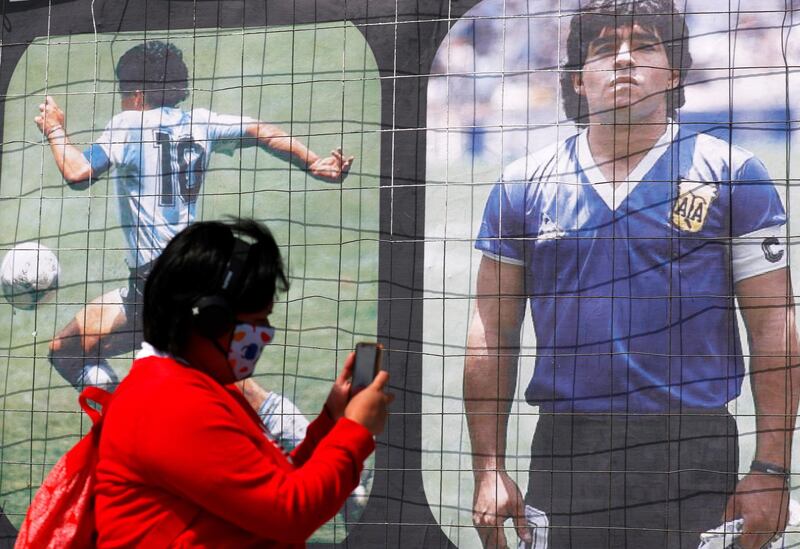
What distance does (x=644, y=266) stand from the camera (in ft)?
13.5

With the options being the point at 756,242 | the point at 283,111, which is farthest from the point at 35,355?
the point at 756,242

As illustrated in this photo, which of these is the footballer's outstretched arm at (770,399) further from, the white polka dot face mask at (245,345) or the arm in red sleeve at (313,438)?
the white polka dot face mask at (245,345)

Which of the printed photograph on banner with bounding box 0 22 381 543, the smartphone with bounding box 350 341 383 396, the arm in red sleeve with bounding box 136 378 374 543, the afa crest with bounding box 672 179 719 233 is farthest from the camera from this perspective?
the printed photograph on banner with bounding box 0 22 381 543

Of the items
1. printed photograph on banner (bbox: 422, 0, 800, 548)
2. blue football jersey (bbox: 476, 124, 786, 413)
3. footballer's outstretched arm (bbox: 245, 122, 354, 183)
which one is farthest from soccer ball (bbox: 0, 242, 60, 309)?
blue football jersey (bbox: 476, 124, 786, 413)

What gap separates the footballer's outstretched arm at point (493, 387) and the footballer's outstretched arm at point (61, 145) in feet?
6.28

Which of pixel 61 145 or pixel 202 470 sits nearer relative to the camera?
pixel 202 470

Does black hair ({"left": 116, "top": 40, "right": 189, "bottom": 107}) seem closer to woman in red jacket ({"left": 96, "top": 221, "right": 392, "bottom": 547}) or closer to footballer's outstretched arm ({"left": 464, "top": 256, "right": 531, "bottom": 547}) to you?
footballer's outstretched arm ({"left": 464, "top": 256, "right": 531, "bottom": 547})

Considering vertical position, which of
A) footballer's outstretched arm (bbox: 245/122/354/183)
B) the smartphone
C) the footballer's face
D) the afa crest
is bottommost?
the smartphone

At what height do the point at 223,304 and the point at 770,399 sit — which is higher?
the point at 223,304

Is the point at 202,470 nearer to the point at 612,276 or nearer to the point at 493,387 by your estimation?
the point at 493,387

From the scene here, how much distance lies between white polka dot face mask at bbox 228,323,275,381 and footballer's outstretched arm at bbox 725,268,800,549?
265 centimetres

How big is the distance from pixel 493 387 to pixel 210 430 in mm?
2605

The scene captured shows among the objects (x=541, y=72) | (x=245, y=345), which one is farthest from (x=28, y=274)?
(x=245, y=345)

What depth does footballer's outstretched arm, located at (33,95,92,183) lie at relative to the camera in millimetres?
4637
